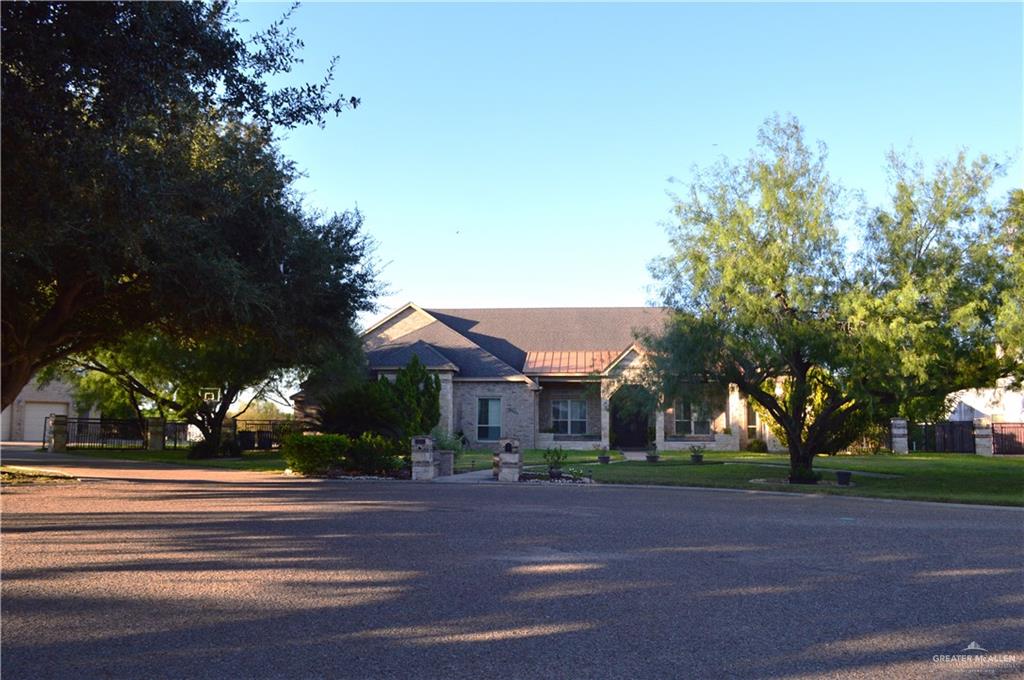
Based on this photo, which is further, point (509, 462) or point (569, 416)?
point (569, 416)

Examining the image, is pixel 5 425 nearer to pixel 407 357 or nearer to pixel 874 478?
pixel 407 357

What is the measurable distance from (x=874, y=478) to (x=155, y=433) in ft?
95.6

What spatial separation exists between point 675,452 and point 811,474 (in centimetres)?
1456

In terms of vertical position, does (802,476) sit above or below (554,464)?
below

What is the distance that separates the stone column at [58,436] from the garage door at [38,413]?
1698cm

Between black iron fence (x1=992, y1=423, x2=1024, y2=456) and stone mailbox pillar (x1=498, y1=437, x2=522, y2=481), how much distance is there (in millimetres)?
26849

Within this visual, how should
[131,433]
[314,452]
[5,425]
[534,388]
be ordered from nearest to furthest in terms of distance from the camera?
1. [314,452]
2. [534,388]
3. [131,433]
4. [5,425]

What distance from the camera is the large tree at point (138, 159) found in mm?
10469

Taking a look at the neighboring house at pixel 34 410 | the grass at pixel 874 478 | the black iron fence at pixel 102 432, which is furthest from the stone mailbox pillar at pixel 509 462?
the neighboring house at pixel 34 410

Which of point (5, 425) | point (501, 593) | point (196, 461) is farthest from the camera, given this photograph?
point (5, 425)

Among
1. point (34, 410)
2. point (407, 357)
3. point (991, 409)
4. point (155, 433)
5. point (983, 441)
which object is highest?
point (407, 357)

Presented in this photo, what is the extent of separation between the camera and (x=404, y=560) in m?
10.3

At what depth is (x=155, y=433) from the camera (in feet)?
130

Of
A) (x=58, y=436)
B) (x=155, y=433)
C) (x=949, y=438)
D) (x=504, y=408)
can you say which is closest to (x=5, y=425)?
(x=58, y=436)
